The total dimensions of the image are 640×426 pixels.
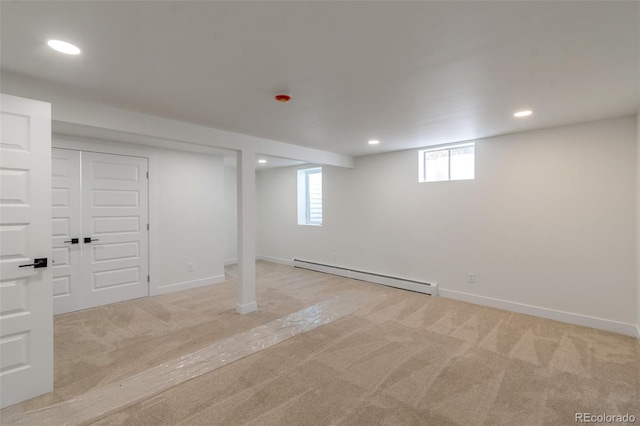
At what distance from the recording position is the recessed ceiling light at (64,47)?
5.65 ft

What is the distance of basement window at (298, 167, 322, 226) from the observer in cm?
664

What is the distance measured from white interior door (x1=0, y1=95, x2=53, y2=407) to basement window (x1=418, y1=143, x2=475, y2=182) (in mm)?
4548

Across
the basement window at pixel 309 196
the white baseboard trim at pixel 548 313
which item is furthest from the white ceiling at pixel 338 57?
the basement window at pixel 309 196

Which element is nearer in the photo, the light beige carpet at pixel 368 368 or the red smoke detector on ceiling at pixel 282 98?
the light beige carpet at pixel 368 368

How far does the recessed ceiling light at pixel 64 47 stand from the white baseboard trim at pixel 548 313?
191 inches

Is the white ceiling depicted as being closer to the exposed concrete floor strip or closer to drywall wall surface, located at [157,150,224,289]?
drywall wall surface, located at [157,150,224,289]

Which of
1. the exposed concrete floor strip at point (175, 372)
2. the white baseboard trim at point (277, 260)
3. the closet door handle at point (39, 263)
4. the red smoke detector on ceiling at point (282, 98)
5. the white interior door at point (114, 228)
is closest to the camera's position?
the exposed concrete floor strip at point (175, 372)

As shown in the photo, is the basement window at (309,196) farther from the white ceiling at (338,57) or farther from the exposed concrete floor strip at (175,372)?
the white ceiling at (338,57)

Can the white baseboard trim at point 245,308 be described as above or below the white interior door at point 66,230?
below

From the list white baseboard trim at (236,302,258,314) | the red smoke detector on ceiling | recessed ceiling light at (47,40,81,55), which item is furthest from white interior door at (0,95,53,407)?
white baseboard trim at (236,302,258,314)

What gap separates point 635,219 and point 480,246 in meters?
1.56

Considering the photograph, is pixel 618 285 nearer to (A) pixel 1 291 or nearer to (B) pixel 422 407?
(B) pixel 422 407

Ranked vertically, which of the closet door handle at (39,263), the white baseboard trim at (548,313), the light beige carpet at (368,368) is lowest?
the light beige carpet at (368,368)

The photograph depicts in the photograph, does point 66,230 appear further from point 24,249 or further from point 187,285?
point 24,249
